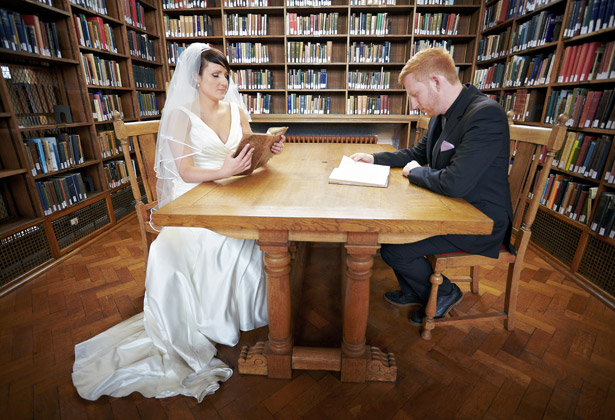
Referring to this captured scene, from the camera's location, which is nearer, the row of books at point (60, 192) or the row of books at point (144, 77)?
the row of books at point (60, 192)

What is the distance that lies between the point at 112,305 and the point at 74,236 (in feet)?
3.55

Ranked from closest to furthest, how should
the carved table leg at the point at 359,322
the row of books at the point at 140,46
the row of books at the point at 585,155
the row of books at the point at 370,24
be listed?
the carved table leg at the point at 359,322, the row of books at the point at 585,155, the row of books at the point at 140,46, the row of books at the point at 370,24

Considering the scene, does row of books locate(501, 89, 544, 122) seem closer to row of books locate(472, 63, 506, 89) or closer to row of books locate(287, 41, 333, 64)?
row of books locate(472, 63, 506, 89)

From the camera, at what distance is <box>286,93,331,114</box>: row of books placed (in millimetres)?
3816

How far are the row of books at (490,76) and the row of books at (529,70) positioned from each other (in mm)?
122

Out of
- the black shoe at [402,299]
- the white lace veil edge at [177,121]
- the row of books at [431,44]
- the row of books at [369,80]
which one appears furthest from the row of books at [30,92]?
the row of books at [431,44]

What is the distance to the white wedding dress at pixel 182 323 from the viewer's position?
3.94 ft

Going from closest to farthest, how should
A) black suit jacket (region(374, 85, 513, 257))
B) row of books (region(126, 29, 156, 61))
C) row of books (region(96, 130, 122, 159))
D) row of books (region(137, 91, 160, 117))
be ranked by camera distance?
black suit jacket (region(374, 85, 513, 257)), row of books (region(96, 130, 122, 159)), row of books (region(126, 29, 156, 61)), row of books (region(137, 91, 160, 117))

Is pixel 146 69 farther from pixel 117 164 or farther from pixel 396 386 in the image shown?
pixel 396 386

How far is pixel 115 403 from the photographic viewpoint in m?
1.14

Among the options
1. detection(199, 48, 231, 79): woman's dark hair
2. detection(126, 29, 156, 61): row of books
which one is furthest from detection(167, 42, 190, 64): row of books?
detection(199, 48, 231, 79): woman's dark hair

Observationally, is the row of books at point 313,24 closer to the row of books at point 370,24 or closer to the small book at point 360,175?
the row of books at point 370,24

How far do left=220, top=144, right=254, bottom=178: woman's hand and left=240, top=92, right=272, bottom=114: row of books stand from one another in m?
2.82

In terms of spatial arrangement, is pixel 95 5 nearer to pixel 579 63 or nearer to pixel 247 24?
pixel 247 24
